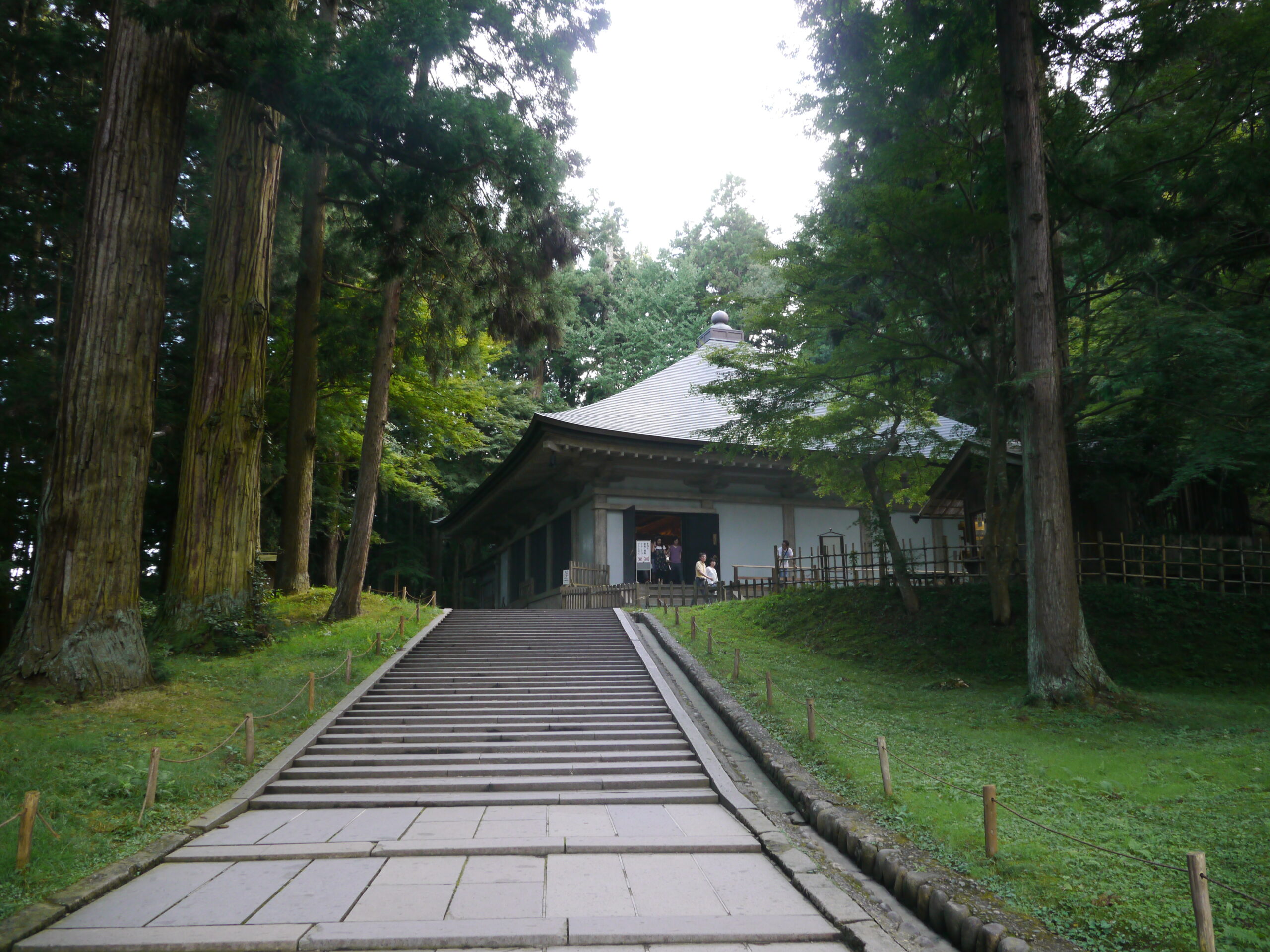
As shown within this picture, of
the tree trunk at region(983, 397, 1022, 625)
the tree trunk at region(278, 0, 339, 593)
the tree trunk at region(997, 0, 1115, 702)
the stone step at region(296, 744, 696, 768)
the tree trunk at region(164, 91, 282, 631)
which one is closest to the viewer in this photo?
the stone step at region(296, 744, 696, 768)

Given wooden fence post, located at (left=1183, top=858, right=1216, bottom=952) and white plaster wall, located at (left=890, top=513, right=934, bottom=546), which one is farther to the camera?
white plaster wall, located at (left=890, top=513, right=934, bottom=546)

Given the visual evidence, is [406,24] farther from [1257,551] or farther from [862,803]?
[1257,551]

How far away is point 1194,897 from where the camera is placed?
10.2ft

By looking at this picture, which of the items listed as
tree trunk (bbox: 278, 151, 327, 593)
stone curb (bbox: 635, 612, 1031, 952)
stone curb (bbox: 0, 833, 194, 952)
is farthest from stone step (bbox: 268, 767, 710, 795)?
tree trunk (bbox: 278, 151, 327, 593)

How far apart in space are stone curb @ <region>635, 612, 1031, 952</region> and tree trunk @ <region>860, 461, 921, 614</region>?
5161mm

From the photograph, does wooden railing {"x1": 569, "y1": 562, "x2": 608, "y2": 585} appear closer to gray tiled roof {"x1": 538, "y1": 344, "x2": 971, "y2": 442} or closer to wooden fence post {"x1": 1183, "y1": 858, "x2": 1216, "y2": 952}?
gray tiled roof {"x1": 538, "y1": 344, "x2": 971, "y2": 442}

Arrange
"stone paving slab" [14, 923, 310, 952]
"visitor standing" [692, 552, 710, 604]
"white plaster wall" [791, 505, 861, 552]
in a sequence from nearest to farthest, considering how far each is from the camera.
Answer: "stone paving slab" [14, 923, 310, 952] < "visitor standing" [692, 552, 710, 604] < "white plaster wall" [791, 505, 861, 552]

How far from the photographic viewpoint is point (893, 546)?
1334 centimetres

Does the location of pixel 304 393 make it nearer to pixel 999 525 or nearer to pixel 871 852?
pixel 999 525

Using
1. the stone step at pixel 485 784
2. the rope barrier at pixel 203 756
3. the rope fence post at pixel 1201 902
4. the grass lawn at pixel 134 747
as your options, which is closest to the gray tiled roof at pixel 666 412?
the grass lawn at pixel 134 747

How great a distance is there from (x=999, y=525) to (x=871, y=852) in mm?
8184

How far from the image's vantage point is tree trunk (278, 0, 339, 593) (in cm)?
1537

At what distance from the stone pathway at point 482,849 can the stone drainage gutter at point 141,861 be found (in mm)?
64

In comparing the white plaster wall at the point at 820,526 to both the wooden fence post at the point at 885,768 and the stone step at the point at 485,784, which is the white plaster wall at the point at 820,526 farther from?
the wooden fence post at the point at 885,768
